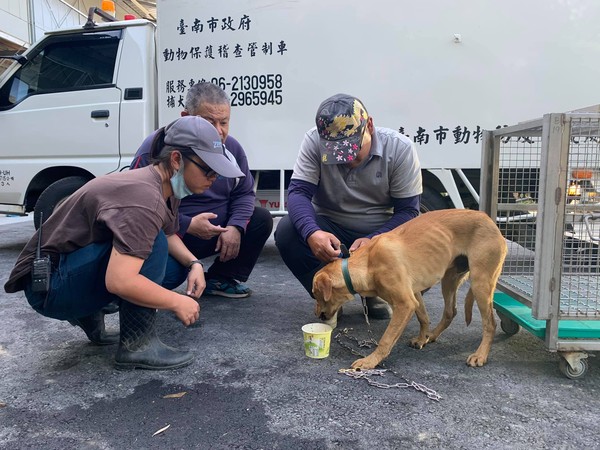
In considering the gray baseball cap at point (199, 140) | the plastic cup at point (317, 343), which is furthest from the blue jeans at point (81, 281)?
the plastic cup at point (317, 343)

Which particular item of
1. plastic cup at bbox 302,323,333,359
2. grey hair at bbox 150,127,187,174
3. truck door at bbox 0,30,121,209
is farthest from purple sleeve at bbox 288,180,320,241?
truck door at bbox 0,30,121,209

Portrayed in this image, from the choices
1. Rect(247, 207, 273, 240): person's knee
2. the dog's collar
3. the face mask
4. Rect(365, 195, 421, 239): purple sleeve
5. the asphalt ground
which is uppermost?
the face mask

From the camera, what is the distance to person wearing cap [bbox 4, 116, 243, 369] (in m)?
1.80

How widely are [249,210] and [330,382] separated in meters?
1.56

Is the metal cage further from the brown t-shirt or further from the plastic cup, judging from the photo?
the brown t-shirt

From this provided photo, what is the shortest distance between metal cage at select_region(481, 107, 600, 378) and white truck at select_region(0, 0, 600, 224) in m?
1.21

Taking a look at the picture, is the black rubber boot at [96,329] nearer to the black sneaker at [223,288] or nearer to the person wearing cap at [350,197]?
the black sneaker at [223,288]

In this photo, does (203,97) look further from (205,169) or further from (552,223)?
(552,223)

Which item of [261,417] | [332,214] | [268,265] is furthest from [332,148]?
[268,265]

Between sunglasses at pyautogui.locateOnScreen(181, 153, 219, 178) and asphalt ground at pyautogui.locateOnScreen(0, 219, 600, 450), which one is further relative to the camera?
sunglasses at pyautogui.locateOnScreen(181, 153, 219, 178)

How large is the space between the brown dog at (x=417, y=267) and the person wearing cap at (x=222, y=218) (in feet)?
3.23

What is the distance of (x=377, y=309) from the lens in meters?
3.09

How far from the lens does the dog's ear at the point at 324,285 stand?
7.78ft

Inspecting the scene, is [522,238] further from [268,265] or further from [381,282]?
[268,265]
